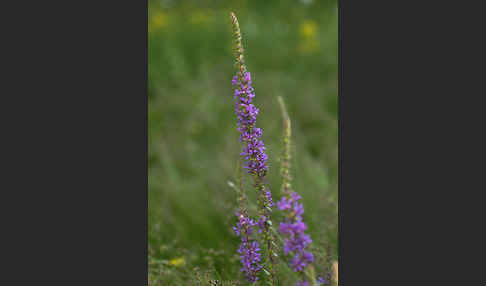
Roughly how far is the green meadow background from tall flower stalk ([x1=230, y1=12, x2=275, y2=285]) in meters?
0.24

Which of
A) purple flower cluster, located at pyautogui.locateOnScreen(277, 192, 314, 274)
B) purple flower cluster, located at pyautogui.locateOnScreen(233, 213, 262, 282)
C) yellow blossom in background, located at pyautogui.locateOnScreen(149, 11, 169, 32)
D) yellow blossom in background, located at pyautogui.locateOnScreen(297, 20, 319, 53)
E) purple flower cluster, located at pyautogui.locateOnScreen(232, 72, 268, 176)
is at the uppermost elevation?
yellow blossom in background, located at pyautogui.locateOnScreen(149, 11, 169, 32)

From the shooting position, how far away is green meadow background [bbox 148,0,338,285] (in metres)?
4.07

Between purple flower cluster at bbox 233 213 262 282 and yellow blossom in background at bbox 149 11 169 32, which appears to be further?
yellow blossom in background at bbox 149 11 169 32

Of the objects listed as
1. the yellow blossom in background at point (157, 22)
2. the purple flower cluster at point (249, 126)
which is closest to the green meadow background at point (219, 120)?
the yellow blossom in background at point (157, 22)

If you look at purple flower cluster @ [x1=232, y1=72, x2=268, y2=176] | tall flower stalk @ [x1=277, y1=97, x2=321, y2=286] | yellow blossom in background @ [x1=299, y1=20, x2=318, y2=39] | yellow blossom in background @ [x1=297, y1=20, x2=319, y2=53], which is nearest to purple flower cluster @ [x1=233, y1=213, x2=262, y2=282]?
purple flower cluster @ [x1=232, y1=72, x2=268, y2=176]

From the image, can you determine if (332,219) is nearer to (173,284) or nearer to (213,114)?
(173,284)

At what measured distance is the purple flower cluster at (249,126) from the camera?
87.6 inches

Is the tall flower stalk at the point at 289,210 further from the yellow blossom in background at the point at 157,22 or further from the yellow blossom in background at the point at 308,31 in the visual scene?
the yellow blossom in background at the point at 157,22

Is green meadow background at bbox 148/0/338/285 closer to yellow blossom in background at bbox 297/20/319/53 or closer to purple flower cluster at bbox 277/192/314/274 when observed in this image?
yellow blossom in background at bbox 297/20/319/53

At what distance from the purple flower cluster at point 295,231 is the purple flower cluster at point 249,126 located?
1.18 ft

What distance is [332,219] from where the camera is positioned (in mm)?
4113

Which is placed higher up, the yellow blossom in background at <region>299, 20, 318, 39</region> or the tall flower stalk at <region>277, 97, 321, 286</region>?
the yellow blossom in background at <region>299, 20, 318, 39</region>

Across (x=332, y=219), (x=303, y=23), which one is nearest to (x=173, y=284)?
(x=332, y=219)

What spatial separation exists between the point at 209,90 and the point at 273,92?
120 centimetres
